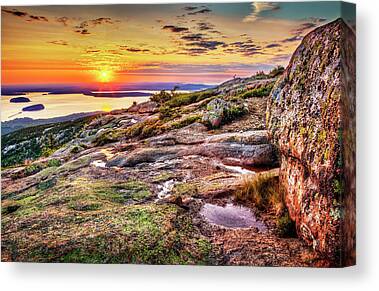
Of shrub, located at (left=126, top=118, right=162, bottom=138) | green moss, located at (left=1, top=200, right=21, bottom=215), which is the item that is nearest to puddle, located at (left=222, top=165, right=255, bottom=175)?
shrub, located at (left=126, top=118, right=162, bottom=138)

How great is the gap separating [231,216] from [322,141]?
858 millimetres

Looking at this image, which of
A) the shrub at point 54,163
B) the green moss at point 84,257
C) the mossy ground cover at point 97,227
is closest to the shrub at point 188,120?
the mossy ground cover at point 97,227

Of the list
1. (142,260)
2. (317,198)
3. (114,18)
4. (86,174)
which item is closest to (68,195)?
(86,174)

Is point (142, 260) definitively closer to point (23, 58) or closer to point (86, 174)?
point (86, 174)

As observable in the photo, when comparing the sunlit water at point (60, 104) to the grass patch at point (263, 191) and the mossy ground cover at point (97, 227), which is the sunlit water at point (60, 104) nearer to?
the mossy ground cover at point (97, 227)

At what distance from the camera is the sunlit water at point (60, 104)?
28.6 ft

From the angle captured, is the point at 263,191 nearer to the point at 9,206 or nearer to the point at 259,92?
the point at 259,92

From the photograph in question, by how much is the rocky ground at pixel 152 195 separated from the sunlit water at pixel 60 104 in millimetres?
92

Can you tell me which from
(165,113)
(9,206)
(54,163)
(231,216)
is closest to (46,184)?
(54,163)

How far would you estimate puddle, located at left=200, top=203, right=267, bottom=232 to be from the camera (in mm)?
8242

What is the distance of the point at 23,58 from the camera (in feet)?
28.9

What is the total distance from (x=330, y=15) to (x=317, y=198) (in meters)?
1.27

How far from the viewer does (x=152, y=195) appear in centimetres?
852

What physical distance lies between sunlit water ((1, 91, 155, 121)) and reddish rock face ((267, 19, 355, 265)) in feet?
4.19
